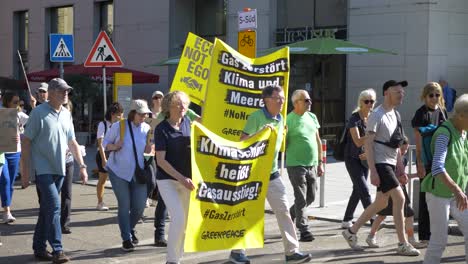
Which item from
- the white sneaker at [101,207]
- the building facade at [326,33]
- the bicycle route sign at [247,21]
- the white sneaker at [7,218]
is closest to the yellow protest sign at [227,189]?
the bicycle route sign at [247,21]

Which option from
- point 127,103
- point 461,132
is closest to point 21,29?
point 127,103

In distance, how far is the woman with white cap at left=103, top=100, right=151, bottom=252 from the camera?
8.36 meters

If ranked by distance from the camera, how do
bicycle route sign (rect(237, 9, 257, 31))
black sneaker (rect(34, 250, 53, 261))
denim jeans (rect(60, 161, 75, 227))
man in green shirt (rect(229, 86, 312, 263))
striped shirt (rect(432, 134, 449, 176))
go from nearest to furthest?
striped shirt (rect(432, 134, 449, 176))
man in green shirt (rect(229, 86, 312, 263))
black sneaker (rect(34, 250, 53, 261))
denim jeans (rect(60, 161, 75, 227))
bicycle route sign (rect(237, 9, 257, 31))

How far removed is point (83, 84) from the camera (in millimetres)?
24875

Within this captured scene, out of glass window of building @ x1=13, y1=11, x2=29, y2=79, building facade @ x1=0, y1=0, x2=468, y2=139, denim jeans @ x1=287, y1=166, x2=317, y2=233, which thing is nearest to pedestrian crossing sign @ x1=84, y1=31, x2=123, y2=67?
denim jeans @ x1=287, y1=166, x2=317, y2=233

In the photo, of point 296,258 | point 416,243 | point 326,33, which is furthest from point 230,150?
point 326,33

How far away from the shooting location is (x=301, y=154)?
8812 millimetres

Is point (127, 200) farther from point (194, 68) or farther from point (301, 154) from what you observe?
point (194, 68)

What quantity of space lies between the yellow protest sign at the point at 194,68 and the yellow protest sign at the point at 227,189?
3.61 meters

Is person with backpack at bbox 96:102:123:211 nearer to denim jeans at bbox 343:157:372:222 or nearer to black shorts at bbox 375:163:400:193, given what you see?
denim jeans at bbox 343:157:372:222

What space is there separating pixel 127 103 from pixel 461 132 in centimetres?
842

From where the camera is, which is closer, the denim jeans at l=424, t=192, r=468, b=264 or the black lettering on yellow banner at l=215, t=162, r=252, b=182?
the denim jeans at l=424, t=192, r=468, b=264

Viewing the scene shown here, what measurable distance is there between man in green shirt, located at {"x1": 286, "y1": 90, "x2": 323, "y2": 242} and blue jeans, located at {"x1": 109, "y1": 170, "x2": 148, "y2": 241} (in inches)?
72.5

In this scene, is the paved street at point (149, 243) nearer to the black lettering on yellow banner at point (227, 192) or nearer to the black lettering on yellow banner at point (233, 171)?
the black lettering on yellow banner at point (227, 192)
